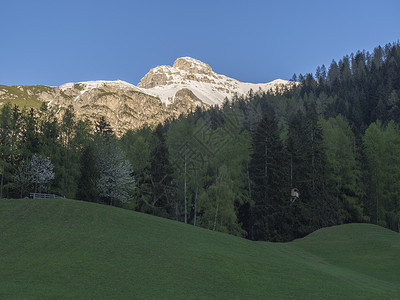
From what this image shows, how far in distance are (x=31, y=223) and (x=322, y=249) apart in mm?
33818

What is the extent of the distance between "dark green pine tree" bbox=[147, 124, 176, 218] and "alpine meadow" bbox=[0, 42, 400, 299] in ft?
0.69

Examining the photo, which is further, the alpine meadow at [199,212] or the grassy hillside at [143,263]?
the alpine meadow at [199,212]

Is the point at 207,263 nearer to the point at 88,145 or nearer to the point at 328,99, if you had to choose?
the point at 88,145

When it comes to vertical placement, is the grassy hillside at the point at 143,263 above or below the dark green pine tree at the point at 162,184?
below

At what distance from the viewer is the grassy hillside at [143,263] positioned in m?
17.3

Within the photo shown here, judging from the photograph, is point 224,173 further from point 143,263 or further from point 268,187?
point 143,263

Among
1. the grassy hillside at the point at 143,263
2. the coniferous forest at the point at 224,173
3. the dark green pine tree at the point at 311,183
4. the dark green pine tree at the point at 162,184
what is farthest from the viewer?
the dark green pine tree at the point at 162,184

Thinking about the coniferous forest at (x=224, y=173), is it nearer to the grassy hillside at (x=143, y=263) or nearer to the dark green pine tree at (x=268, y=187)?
A: the dark green pine tree at (x=268, y=187)

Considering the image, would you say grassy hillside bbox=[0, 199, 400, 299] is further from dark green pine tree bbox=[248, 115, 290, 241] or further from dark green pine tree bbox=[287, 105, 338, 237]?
dark green pine tree bbox=[287, 105, 338, 237]

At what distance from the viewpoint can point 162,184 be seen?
59094 millimetres

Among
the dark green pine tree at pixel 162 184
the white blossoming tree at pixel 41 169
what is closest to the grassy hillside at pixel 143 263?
the white blossoming tree at pixel 41 169

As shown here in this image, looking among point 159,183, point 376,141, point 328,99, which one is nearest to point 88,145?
point 159,183

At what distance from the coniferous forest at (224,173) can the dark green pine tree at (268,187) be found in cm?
19

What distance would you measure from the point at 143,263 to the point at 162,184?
125 feet
